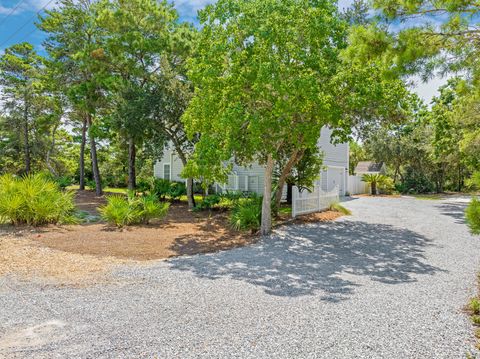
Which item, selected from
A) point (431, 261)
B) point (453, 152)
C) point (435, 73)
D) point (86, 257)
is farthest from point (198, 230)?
point (453, 152)

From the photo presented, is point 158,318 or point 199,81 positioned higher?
point 199,81

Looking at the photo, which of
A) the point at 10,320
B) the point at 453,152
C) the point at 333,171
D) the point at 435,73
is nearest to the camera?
the point at 10,320

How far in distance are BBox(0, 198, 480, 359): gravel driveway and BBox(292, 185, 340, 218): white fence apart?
4.92 metres

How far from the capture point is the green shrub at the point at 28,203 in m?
10.5

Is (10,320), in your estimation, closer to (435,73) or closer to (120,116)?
(435,73)

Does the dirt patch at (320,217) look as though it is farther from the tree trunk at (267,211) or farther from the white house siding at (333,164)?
the white house siding at (333,164)

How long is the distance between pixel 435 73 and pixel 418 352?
3.84 m

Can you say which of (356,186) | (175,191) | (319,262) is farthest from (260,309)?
(356,186)

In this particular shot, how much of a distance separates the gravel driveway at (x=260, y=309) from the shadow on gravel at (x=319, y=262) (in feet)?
0.12

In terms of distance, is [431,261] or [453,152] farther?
[453,152]

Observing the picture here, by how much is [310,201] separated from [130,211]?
7.17 metres

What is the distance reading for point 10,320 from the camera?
169 inches

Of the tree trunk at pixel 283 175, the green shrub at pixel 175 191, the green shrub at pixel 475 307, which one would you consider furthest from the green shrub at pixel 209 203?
the green shrub at pixel 475 307

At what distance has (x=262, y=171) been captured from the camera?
1998cm
